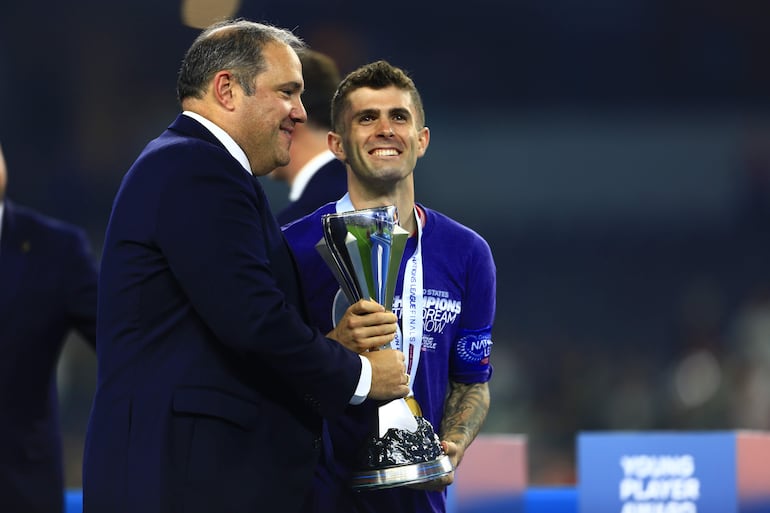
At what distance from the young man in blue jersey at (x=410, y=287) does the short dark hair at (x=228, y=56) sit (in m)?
0.43

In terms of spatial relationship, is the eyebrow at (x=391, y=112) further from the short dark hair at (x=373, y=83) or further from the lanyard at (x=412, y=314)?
the lanyard at (x=412, y=314)

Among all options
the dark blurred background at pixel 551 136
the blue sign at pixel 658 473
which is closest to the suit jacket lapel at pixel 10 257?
the blue sign at pixel 658 473

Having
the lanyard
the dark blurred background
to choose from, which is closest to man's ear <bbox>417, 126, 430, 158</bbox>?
the lanyard

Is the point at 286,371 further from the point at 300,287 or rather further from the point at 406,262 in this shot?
the point at 406,262

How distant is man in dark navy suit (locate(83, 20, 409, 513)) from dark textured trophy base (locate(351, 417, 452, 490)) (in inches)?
9.3

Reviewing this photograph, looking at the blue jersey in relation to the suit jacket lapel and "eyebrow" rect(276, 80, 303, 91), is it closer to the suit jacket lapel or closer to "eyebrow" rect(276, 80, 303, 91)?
"eyebrow" rect(276, 80, 303, 91)

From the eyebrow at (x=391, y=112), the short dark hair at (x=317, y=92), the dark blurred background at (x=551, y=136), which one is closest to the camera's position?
the eyebrow at (x=391, y=112)

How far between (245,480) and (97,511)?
0.30 metres

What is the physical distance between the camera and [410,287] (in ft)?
9.29

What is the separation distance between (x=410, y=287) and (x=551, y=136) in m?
10.4

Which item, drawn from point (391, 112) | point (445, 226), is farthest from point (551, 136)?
point (391, 112)

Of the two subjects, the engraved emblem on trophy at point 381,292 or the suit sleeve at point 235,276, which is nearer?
the suit sleeve at point 235,276

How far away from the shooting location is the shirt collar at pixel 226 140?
2.44 metres

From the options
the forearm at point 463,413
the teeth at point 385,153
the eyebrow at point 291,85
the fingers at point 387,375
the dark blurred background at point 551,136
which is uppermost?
the dark blurred background at point 551,136
